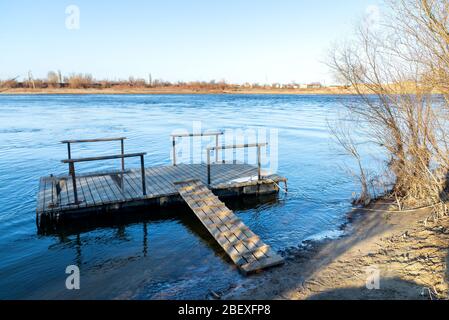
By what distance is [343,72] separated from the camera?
8.76 metres

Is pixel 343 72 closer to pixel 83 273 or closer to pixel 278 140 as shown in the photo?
pixel 83 273

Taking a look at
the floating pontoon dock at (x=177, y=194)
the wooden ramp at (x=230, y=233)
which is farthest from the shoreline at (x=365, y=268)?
the floating pontoon dock at (x=177, y=194)

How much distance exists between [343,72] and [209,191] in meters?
4.56

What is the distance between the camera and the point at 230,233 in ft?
22.5

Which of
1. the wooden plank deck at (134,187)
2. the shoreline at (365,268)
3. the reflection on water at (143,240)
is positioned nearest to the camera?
the shoreline at (365,268)

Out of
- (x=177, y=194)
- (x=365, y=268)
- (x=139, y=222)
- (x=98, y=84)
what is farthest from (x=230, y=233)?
(x=98, y=84)

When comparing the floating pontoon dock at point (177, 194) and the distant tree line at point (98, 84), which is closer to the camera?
the floating pontoon dock at point (177, 194)

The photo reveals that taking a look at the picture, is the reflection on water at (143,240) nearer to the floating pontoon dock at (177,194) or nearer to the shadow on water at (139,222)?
the shadow on water at (139,222)

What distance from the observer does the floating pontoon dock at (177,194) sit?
646cm

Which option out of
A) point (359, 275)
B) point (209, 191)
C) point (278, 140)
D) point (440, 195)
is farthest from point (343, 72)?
point (278, 140)

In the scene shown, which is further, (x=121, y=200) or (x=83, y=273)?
(x=121, y=200)

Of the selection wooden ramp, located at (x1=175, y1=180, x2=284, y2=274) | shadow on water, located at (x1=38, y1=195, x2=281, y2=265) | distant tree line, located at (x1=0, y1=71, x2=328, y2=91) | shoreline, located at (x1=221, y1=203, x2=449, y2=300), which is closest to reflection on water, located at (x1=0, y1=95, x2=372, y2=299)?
shadow on water, located at (x1=38, y1=195, x2=281, y2=265)

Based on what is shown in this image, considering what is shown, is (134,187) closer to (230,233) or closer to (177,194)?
(177,194)
